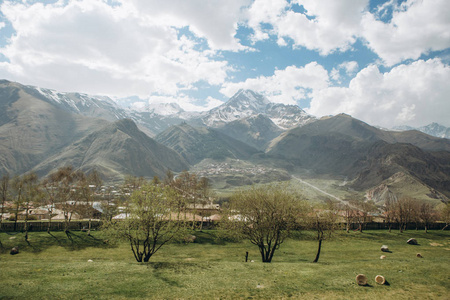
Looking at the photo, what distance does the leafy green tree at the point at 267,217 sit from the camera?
1415 inches

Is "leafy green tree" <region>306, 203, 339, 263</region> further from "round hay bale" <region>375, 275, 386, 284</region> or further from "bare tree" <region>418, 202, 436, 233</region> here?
"bare tree" <region>418, 202, 436, 233</region>

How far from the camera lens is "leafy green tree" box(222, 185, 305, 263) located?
1415 inches

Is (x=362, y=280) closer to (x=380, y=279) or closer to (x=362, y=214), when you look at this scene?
(x=380, y=279)

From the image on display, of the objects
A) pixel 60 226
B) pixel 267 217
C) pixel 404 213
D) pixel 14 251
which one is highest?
pixel 267 217

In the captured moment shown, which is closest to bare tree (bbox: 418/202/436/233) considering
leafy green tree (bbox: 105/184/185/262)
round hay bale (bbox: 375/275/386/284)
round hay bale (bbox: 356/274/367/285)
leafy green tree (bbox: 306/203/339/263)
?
leafy green tree (bbox: 306/203/339/263)

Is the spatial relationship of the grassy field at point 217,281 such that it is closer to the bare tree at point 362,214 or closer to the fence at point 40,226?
the fence at point 40,226

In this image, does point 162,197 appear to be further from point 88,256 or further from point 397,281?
point 397,281

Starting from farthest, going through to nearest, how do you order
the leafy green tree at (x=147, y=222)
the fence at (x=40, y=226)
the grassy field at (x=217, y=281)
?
the fence at (x=40, y=226)
the leafy green tree at (x=147, y=222)
the grassy field at (x=217, y=281)

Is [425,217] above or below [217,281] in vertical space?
above

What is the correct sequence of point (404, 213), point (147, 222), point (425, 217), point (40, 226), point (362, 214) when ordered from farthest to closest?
1. point (362, 214)
2. point (425, 217)
3. point (404, 213)
4. point (40, 226)
5. point (147, 222)

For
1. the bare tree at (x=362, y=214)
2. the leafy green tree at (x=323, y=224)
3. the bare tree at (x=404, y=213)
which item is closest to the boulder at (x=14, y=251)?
the leafy green tree at (x=323, y=224)

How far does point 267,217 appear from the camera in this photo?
35969mm

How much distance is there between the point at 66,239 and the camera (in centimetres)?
5591

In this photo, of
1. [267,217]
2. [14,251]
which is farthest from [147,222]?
[14,251]
